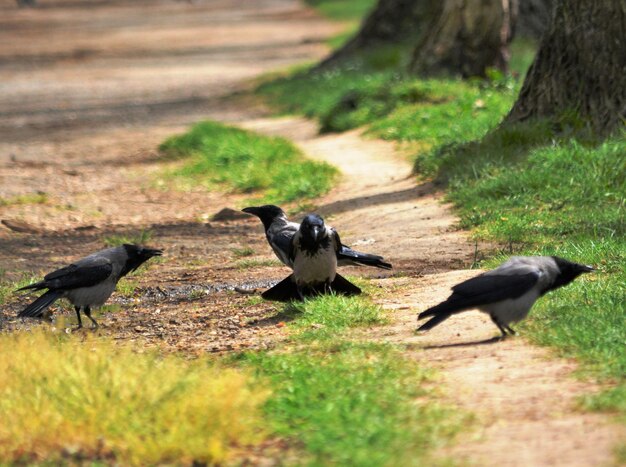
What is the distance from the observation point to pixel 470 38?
18.6m

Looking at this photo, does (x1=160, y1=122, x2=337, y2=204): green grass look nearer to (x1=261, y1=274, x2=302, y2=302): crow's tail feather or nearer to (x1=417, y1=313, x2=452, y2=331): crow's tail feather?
(x1=261, y1=274, x2=302, y2=302): crow's tail feather

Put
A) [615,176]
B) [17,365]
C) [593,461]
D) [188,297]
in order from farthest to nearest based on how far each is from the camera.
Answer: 1. [615,176]
2. [188,297]
3. [17,365]
4. [593,461]

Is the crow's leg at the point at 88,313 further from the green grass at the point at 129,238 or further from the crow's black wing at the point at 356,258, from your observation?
the green grass at the point at 129,238

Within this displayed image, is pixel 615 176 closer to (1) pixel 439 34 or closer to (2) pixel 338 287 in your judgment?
(2) pixel 338 287

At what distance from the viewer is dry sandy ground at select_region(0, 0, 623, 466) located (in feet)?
19.4

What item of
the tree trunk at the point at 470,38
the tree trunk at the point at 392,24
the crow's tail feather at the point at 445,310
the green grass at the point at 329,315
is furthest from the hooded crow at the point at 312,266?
the tree trunk at the point at 392,24

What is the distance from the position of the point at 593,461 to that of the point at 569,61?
808 centimetres

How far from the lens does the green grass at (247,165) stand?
13.8 metres

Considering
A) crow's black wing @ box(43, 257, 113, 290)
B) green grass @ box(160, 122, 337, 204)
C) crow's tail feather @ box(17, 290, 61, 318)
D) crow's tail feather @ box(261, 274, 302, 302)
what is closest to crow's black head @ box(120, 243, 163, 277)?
crow's black wing @ box(43, 257, 113, 290)

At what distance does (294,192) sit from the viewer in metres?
13.5

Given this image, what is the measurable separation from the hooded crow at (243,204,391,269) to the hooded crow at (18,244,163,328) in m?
1.18

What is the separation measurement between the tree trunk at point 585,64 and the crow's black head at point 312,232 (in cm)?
509

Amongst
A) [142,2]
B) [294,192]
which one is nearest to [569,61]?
[294,192]

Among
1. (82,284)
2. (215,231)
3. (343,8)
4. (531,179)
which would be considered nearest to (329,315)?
(82,284)
